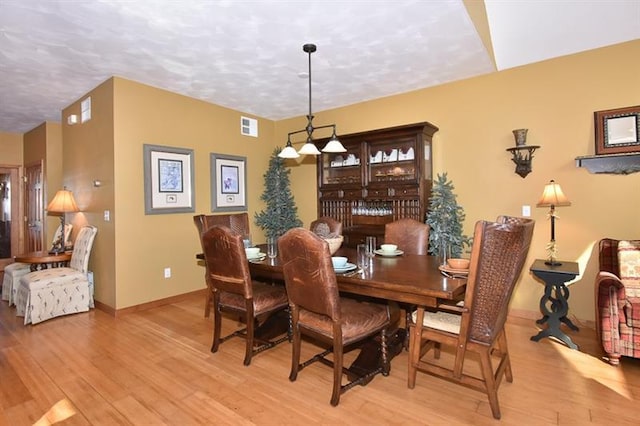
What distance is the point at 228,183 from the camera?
5.11m

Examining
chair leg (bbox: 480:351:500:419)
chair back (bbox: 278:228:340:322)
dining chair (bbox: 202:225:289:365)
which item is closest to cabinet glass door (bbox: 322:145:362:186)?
dining chair (bbox: 202:225:289:365)

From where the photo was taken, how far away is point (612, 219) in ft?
10.6

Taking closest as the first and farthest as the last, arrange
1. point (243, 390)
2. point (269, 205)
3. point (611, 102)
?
1. point (243, 390)
2. point (611, 102)
3. point (269, 205)

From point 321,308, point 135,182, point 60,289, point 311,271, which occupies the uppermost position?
point 135,182

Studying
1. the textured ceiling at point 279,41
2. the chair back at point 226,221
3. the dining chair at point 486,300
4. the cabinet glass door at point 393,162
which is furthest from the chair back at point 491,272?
the chair back at point 226,221

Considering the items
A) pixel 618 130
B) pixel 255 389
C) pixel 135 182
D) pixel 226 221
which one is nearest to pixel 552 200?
pixel 618 130

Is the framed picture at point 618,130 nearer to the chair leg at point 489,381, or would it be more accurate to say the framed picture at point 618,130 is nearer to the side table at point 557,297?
the side table at point 557,297

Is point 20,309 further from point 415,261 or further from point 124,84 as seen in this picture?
point 415,261

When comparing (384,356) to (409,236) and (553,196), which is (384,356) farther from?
(553,196)

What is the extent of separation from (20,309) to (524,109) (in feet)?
19.7

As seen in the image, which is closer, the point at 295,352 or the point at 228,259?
the point at 295,352

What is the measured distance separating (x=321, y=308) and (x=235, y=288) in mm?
860

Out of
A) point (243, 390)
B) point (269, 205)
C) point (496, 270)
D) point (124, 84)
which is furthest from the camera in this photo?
point (269, 205)

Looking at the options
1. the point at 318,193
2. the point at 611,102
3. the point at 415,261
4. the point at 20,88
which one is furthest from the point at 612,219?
the point at 20,88
